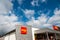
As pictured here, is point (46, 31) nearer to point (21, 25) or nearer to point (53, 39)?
point (53, 39)

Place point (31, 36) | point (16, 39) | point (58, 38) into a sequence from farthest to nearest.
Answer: point (58, 38)
point (31, 36)
point (16, 39)

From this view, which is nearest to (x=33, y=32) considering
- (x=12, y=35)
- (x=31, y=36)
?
(x=31, y=36)

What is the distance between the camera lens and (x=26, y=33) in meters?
37.2

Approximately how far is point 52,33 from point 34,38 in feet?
19.7

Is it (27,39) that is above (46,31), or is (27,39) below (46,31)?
below

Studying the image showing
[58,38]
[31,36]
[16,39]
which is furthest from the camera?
[58,38]

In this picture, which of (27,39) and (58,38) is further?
(58,38)

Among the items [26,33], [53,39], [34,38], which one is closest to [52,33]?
[53,39]

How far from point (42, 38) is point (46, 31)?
328 cm

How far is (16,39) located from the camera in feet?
116

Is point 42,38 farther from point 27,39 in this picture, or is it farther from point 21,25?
point 21,25

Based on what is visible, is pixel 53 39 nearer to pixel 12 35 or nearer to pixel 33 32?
pixel 33 32

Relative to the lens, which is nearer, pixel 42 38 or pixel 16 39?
pixel 16 39

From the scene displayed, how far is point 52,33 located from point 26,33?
838 centimetres
